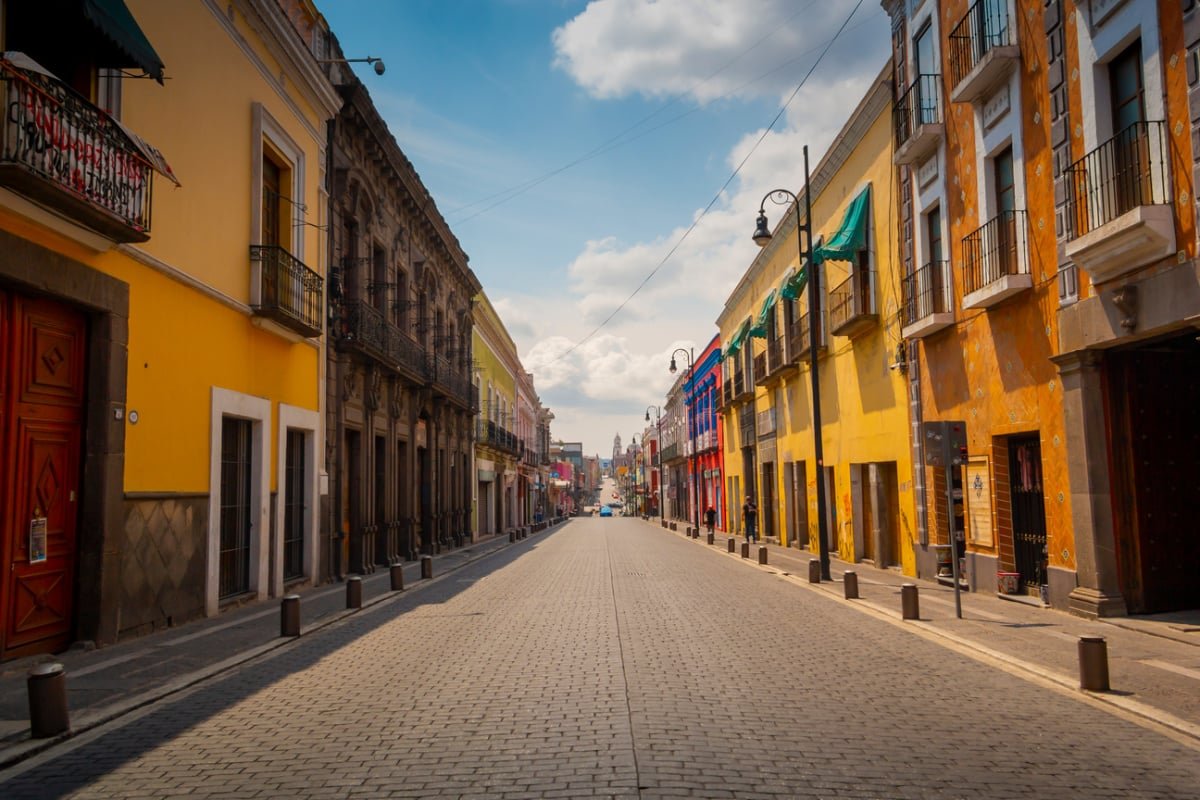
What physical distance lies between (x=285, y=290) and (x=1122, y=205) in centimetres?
1222

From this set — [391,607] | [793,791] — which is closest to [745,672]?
[793,791]

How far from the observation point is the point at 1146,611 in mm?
10953

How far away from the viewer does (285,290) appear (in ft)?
49.9

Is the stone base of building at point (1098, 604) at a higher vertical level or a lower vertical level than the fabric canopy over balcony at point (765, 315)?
lower

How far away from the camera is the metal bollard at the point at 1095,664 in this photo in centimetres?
733

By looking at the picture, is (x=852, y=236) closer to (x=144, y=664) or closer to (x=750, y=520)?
(x=750, y=520)

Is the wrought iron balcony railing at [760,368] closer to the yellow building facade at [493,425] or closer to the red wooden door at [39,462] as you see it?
the yellow building facade at [493,425]

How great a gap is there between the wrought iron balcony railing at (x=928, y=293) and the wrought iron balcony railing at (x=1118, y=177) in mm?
4112

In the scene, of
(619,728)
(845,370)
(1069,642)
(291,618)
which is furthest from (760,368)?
(619,728)

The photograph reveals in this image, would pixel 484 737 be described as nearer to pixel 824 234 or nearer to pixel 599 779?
pixel 599 779

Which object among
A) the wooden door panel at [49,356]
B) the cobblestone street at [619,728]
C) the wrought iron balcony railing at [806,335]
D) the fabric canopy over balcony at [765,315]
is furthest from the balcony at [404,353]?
the cobblestone street at [619,728]

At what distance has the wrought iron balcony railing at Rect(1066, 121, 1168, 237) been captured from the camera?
9930 mm

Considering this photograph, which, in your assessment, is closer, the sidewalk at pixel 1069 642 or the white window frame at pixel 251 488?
the sidewalk at pixel 1069 642

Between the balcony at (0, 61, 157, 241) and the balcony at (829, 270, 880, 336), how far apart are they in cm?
1401
